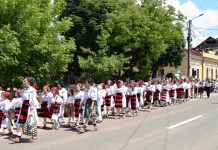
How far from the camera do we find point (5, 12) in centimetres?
1881

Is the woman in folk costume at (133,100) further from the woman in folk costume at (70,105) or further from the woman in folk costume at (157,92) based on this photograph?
the woman in folk costume at (157,92)

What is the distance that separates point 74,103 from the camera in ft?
53.4

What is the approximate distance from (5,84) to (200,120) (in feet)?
27.4

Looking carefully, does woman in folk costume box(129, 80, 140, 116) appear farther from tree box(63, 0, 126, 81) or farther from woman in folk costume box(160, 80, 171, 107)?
tree box(63, 0, 126, 81)

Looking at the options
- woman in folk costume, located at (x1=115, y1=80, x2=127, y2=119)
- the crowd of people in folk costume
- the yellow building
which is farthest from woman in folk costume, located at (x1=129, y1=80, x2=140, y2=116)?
the yellow building

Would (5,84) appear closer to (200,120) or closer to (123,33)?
(200,120)

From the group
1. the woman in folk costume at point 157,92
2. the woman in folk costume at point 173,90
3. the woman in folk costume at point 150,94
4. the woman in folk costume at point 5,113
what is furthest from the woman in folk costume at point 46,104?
the woman in folk costume at point 173,90

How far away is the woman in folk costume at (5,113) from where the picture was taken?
1416 centimetres

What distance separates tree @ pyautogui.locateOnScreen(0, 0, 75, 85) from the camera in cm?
1856

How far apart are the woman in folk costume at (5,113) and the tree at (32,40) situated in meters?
3.84

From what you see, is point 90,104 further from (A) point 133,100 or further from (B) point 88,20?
(B) point 88,20

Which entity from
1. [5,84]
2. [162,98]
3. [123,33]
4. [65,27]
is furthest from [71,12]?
[5,84]

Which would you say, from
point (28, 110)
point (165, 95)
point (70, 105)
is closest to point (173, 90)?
point (165, 95)

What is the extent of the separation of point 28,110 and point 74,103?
366cm
